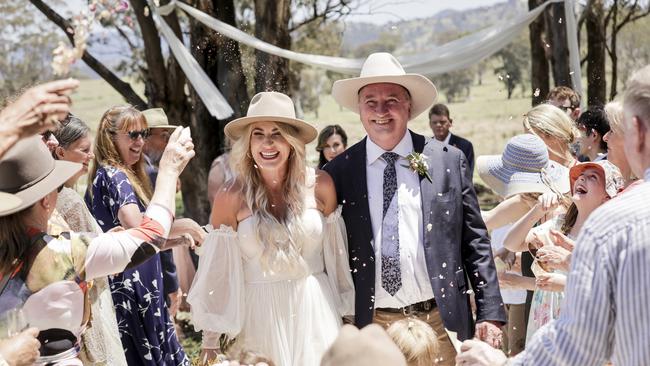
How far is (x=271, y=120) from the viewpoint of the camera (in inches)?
167

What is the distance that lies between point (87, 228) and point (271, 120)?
1.25 m

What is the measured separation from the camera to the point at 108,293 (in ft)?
15.7

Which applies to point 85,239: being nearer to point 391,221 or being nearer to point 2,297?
point 2,297

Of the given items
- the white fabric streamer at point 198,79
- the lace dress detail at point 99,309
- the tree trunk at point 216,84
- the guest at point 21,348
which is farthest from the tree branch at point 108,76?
the guest at point 21,348

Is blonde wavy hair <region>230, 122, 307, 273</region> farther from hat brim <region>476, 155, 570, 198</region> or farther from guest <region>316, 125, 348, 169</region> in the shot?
guest <region>316, 125, 348, 169</region>

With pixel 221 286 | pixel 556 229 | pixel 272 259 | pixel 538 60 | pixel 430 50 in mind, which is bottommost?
pixel 221 286

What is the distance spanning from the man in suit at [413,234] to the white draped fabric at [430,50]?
5.29 meters

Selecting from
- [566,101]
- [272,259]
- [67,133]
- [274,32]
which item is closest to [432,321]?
[272,259]

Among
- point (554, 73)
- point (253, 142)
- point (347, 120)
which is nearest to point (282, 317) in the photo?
point (253, 142)

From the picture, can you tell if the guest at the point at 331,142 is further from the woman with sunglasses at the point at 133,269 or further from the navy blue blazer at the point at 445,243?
the navy blue blazer at the point at 445,243

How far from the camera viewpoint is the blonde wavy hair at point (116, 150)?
515 cm

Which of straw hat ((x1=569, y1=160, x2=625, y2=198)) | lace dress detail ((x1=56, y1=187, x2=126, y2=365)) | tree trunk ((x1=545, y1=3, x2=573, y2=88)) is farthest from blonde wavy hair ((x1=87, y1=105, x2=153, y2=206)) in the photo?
tree trunk ((x1=545, y1=3, x2=573, y2=88))

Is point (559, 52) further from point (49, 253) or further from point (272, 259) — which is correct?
point (49, 253)

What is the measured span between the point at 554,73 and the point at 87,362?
28.7 feet
